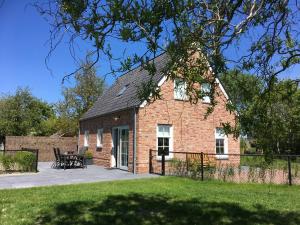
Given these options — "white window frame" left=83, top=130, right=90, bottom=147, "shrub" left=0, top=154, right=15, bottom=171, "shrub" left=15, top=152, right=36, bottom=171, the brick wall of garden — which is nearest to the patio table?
"shrub" left=15, top=152, right=36, bottom=171

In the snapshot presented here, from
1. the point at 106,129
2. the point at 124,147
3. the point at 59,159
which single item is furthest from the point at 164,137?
the point at 59,159

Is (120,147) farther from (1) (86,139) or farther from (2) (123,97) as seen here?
(1) (86,139)

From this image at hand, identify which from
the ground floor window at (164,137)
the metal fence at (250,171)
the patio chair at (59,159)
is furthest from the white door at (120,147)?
the metal fence at (250,171)

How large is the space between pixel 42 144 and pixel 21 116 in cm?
2018

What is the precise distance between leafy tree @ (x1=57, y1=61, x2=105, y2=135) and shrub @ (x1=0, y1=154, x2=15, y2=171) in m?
20.8

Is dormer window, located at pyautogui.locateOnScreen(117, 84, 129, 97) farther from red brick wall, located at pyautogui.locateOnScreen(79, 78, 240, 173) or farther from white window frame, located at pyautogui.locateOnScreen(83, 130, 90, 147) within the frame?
white window frame, located at pyautogui.locateOnScreen(83, 130, 90, 147)

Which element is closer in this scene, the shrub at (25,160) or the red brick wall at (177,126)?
the shrub at (25,160)

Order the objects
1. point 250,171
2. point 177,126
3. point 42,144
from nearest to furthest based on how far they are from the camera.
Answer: point 250,171
point 177,126
point 42,144

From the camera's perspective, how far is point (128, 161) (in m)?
19.1

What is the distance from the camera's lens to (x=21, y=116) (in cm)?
4647

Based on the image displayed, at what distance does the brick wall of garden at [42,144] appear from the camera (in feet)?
90.0

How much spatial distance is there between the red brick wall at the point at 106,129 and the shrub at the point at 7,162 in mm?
5839

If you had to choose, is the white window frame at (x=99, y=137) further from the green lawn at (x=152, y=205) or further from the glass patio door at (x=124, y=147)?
the green lawn at (x=152, y=205)

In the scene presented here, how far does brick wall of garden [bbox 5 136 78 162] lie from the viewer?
90.0ft
